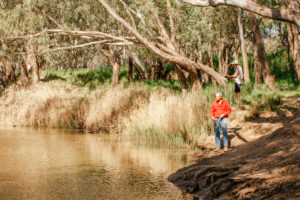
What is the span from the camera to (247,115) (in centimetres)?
1203

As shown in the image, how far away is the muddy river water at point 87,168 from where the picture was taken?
21.3 feet

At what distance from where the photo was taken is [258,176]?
17.4 ft

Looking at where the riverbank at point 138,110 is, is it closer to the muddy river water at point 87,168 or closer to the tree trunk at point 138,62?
the muddy river water at point 87,168

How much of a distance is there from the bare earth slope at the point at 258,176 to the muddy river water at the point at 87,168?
0.37 meters

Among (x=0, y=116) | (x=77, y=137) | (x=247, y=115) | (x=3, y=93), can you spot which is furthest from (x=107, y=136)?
(x=3, y=93)

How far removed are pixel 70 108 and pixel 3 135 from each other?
3.75 meters

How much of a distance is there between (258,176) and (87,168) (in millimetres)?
4278

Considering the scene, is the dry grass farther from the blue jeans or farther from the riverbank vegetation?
the blue jeans

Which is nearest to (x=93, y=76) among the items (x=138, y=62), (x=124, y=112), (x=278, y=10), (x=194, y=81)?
(x=138, y=62)

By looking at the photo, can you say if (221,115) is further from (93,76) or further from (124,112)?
(93,76)

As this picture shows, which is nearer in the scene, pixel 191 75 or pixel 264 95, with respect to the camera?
pixel 264 95

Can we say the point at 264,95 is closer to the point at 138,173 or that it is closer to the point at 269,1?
the point at 138,173

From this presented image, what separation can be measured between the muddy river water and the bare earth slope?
0.37m

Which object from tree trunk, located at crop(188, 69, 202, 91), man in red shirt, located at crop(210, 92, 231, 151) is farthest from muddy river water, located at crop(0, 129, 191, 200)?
tree trunk, located at crop(188, 69, 202, 91)
